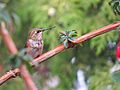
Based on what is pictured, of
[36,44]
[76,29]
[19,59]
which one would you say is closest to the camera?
[19,59]

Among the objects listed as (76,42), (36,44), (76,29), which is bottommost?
(76,42)

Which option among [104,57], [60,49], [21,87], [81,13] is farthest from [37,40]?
[21,87]

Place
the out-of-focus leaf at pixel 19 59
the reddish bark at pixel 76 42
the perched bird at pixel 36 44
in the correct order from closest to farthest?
1. the out-of-focus leaf at pixel 19 59
2. the reddish bark at pixel 76 42
3. the perched bird at pixel 36 44

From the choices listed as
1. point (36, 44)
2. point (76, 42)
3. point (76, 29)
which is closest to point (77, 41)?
point (76, 42)

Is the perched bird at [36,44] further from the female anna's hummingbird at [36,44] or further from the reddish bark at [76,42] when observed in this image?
the reddish bark at [76,42]

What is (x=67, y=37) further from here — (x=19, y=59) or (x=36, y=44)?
(x=19, y=59)

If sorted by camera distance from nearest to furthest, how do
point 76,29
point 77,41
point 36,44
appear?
point 77,41
point 36,44
point 76,29

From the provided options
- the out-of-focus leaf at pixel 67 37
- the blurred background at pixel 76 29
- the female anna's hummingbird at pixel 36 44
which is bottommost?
the out-of-focus leaf at pixel 67 37

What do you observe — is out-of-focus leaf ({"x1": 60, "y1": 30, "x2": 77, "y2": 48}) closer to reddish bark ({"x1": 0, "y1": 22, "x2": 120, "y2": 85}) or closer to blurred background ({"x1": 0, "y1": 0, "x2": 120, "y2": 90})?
reddish bark ({"x1": 0, "y1": 22, "x2": 120, "y2": 85})

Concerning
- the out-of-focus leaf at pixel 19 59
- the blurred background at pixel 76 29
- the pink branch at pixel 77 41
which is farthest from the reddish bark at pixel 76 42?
the blurred background at pixel 76 29
